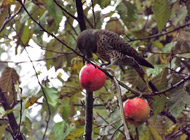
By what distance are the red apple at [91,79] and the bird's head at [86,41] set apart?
0.45 m

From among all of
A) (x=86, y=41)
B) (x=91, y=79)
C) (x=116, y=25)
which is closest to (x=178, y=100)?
(x=91, y=79)

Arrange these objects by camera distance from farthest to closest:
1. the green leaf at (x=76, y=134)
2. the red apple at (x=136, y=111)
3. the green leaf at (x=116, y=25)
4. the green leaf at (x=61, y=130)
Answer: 1. the green leaf at (x=116, y=25)
2. the green leaf at (x=61, y=130)
3. the green leaf at (x=76, y=134)
4. the red apple at (x=136, y=111)

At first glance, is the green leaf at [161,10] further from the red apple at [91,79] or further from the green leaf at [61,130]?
the green leaf at [61,130]

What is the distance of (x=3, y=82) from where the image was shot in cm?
274

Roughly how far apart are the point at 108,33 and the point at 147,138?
101 cm

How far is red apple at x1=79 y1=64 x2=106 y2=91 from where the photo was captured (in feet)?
6.54

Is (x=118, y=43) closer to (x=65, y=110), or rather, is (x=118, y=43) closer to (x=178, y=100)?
(x=65, y=110)

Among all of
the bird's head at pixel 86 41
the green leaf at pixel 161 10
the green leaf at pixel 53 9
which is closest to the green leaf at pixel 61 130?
the bird's head at pixel 86 41

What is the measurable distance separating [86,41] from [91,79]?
2.26 feet

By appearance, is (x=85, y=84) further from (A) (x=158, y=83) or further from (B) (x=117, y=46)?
(B) (x=117, y=46)

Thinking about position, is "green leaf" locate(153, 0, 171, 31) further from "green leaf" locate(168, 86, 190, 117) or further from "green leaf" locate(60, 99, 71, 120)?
"green leaf" locate(60, 99, 71, 120)

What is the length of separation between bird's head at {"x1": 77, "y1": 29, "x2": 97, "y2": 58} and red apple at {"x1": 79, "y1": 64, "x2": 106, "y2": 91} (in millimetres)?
450

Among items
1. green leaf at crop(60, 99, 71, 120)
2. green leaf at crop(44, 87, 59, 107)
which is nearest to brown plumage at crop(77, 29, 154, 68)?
green leaf at crop(60, 99, 71, 120)

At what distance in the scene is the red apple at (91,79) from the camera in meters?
1.99
